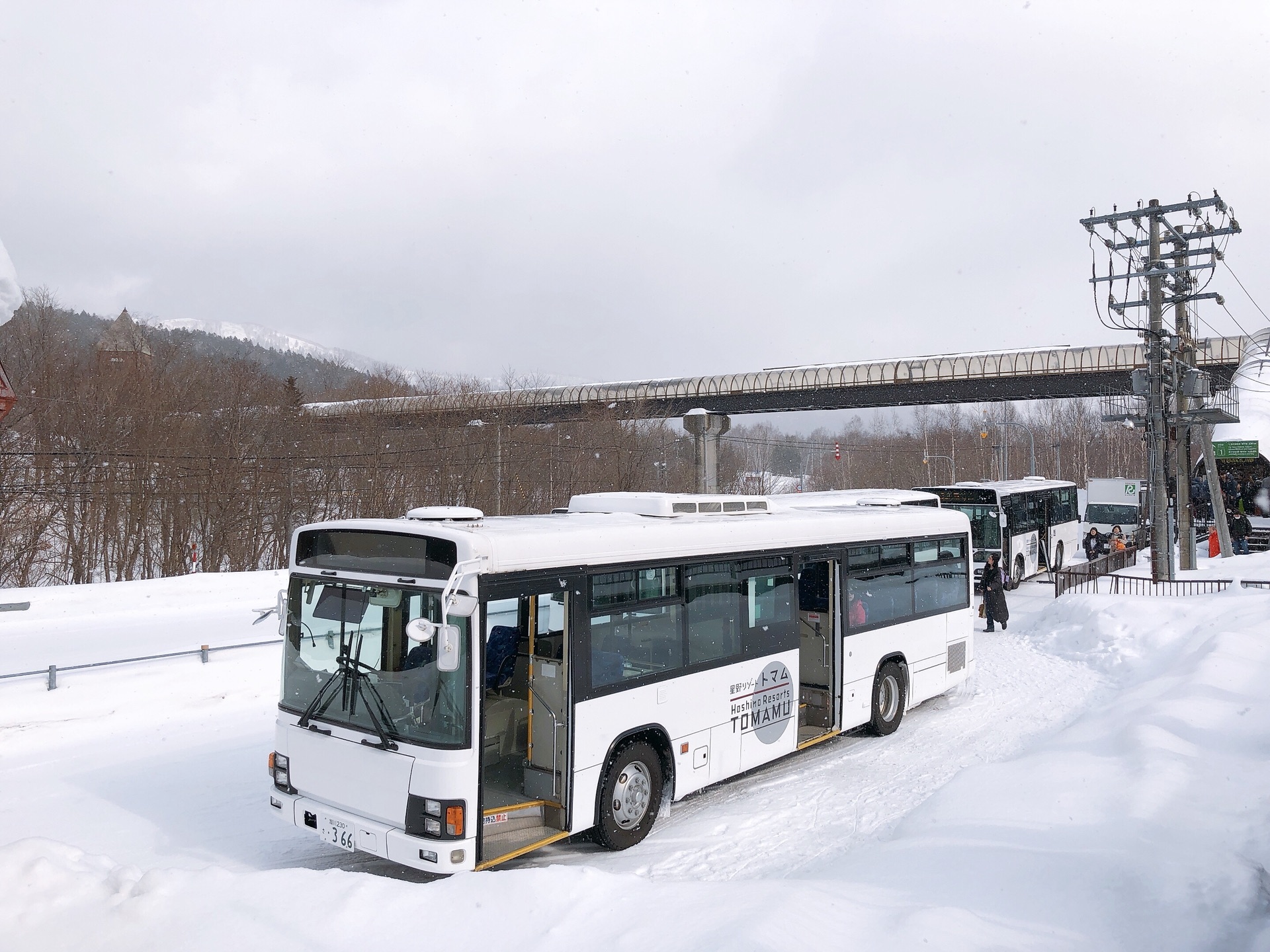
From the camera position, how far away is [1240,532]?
1581 inches

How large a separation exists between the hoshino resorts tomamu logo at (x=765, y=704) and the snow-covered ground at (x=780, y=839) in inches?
27.9

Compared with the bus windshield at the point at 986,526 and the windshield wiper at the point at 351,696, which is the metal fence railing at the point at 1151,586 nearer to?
the bus windshield at the point at 986,526

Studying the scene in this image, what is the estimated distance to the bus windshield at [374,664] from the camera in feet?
20.5

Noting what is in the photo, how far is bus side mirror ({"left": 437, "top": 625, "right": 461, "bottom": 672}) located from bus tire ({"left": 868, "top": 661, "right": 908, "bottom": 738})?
261 inches

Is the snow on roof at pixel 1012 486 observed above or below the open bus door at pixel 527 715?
above

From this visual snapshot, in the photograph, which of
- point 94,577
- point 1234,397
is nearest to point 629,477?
point 94,577

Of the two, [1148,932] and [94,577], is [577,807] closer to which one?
[1148,932]

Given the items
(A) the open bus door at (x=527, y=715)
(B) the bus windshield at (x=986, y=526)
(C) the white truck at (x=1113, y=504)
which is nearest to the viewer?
(A) the open bus door at (x=527, y=715)

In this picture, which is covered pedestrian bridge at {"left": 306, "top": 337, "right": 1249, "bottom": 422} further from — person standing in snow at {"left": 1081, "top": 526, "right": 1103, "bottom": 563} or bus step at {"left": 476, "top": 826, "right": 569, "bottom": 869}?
bus step at {"left": 476, "top": 826, "right": 569, "bottom": 869}

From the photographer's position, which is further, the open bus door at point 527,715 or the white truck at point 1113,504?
the white truck at point 1113,504

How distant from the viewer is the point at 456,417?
39.3 m

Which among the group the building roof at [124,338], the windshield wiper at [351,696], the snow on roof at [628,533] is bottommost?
the windshield wiper at [351,696]

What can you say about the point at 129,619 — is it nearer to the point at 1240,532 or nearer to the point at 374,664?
the point at 374,664

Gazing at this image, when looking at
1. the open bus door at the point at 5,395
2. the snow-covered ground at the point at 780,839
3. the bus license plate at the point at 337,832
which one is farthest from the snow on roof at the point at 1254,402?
the open bus door at the point at 5,395
